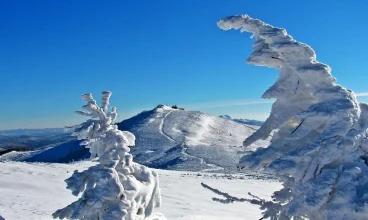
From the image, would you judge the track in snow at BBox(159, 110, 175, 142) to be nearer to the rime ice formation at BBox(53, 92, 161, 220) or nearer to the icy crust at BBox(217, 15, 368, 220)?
the rime ice formation at BBox(53, 92, 161, 220)

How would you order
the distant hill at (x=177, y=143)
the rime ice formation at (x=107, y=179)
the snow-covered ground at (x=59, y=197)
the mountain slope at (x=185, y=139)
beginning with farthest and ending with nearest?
the distant hill at (x=177, y=143)
the mountain slope at (x=185, y=139)
the snow-covered ground at (x=59, y=197)
the rime ice formation at (x=107, y=179)

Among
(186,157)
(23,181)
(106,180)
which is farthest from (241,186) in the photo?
(106,180)

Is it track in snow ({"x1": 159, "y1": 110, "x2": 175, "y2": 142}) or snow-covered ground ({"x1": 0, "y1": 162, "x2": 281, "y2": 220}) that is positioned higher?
track in snow ({"x1": 159, "y1": 110, "x2": 175, "y2": 142})

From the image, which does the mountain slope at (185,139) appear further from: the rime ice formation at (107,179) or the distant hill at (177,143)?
the rime ice formation at (107,179)

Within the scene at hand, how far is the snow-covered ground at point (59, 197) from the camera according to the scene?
15602 mm

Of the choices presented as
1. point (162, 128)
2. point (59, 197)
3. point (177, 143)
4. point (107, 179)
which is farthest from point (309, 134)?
point (162, 128)

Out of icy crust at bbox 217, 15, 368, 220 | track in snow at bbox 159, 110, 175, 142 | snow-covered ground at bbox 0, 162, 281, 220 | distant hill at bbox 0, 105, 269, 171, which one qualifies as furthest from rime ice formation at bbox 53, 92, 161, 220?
track in snow at bbox 159, 110, 175, 142

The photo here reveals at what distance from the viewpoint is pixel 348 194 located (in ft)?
14.5

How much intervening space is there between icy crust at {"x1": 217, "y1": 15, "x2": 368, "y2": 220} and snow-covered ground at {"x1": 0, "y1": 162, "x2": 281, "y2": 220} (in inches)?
429

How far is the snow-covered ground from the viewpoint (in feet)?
51.2

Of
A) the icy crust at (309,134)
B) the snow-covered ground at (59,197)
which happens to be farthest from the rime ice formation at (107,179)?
the snow-covered ground at (59,197)

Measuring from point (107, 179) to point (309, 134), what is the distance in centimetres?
324

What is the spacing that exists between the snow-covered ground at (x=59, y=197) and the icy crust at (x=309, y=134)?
35.7ft

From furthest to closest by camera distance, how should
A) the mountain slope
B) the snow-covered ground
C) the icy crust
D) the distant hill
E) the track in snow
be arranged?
the track in snow → the distant hill → the mountain slope → the snow-covered ground → the icy crust
